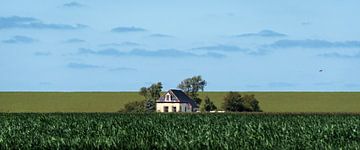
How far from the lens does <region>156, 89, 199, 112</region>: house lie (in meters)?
126

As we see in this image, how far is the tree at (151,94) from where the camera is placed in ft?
411

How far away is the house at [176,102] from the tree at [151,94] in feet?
2.81

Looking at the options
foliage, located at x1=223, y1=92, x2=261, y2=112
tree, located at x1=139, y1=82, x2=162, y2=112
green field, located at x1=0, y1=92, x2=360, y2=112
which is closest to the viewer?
foliage, located at x1=223, y1=92, x2=261, y2=112

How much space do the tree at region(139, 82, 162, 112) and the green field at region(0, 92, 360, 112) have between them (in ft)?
97.9

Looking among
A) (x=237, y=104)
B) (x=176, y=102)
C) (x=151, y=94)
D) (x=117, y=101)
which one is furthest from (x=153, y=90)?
(x=117, y=101)

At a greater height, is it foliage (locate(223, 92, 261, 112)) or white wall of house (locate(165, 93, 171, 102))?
white wall of house (locate(165, 93, 171, 102))

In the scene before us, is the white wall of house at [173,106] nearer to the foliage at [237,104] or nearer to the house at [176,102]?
the house at [176,102]

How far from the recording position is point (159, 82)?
126 m

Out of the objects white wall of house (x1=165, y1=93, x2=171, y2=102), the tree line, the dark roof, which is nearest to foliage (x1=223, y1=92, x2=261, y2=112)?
the tree line

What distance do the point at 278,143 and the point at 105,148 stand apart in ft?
19.0

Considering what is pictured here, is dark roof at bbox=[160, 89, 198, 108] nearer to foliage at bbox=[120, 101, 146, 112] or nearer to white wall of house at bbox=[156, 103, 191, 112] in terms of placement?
white wall of house at bbox=[156, 103, 191, 112]

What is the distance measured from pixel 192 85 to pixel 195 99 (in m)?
2.64

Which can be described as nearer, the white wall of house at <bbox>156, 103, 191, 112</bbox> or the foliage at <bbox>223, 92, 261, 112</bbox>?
the foliage at <bbox>223, 92, 261, 112</bbox>

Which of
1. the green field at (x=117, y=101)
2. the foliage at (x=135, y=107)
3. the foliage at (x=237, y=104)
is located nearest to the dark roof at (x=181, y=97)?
the foliage at (x=135, y=107)
